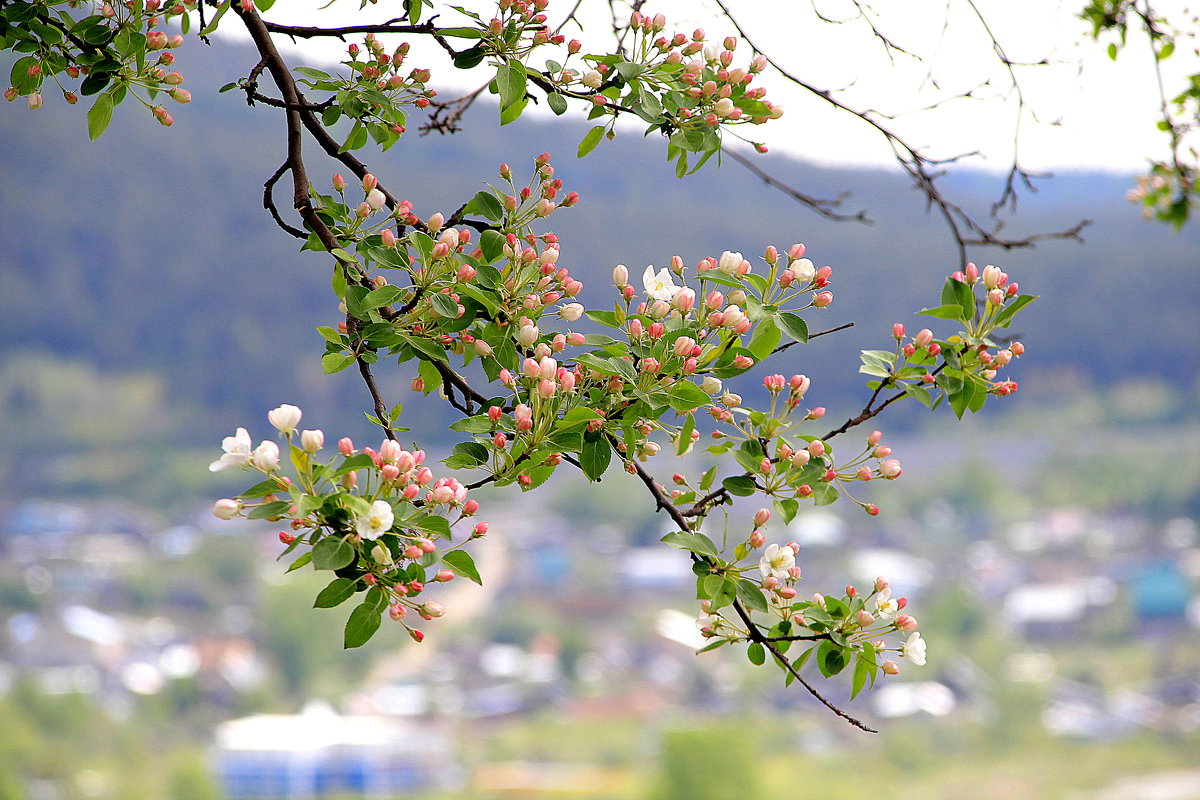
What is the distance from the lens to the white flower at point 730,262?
1.39 metres

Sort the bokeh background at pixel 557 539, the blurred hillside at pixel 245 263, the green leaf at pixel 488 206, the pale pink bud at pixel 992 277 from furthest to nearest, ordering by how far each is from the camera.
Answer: the blurred hillside at pixel 245 263 → the bokeh background at pixel 557 539 → the green leaf at pixel 488 206 → the pale pink bud at pixel 992 277

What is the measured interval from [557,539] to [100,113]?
151 feet

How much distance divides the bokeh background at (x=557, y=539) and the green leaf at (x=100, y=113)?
95.0 feet

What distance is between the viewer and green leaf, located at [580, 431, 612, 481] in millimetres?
1342

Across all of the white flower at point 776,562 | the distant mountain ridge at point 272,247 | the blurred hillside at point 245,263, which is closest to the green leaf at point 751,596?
the white flower at point 776,562

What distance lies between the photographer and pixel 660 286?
142cm

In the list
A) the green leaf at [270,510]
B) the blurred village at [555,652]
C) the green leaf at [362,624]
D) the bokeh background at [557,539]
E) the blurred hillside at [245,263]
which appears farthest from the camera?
the blurred hillside at [245,263]

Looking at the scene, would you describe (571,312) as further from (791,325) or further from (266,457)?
(266,457)

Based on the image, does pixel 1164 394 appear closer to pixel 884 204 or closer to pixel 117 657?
pixel 884 204

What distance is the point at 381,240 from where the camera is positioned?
58.6 inches

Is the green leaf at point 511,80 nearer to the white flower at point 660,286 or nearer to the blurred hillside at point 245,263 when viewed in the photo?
the white flower at point 660,286

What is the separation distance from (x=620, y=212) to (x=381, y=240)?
42223 mm

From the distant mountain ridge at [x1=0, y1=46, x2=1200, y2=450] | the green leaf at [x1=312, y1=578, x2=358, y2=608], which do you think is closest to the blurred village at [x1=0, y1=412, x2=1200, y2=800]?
the distant mountain ridge at [x1=0, y1=46, x2=1200, y2=450]

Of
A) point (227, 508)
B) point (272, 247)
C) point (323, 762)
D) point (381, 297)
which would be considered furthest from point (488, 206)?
point (272, 247)
